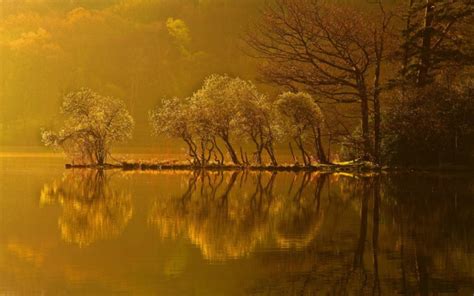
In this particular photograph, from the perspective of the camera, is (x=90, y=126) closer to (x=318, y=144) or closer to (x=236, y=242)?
(x=318, y=144)

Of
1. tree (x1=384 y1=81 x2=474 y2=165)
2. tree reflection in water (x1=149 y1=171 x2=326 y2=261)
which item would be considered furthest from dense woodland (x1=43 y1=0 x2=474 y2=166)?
tree reflection in water (x1=149 y1=171 x2=326 y2=261)

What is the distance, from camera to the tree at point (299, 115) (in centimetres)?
4691

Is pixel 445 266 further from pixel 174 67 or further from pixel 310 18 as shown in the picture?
pixel 174 67

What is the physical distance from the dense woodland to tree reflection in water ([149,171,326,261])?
15.1m

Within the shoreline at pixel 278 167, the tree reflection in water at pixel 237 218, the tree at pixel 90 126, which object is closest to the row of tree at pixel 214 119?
the tree at pixel 90 126

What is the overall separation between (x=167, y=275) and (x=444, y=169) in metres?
34.5

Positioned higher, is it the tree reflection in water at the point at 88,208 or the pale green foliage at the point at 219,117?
the pale green foliage at the point at 219,117

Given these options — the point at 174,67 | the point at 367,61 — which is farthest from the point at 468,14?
the point at 174,67

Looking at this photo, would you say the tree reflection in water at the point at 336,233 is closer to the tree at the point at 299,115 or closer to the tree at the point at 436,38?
the tree at the point at 299,115

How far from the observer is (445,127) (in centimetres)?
4294

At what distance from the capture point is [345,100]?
50.7m

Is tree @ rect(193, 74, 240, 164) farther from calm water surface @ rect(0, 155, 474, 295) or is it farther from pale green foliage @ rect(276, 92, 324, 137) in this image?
calm water surface @ rect(0, 155, 474, 295)

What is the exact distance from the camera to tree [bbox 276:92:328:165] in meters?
46.9

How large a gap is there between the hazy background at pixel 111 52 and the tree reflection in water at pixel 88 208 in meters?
109
